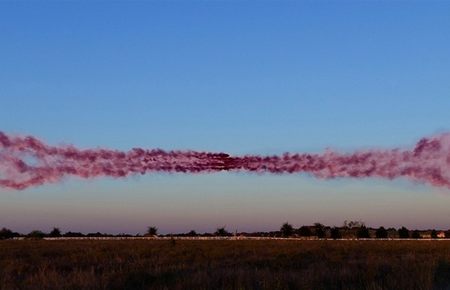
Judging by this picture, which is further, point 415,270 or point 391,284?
point 415,270

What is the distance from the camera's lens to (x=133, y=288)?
17016 millimetres

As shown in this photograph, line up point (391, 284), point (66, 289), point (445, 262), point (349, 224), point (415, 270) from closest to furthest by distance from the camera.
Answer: point (66, 289) → point (391, 284) → point (415, 270) → point (445, 262) → point (349, 224)

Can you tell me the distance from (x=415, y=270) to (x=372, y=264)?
12.1ft

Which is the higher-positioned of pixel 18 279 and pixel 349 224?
pixel 349 224

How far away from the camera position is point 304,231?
375 feet

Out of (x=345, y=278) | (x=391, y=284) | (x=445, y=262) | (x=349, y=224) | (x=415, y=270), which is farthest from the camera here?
(x=349, y=224)

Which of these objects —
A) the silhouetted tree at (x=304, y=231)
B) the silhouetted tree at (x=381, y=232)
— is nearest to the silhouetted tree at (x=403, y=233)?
the silhouetted tree at (x=381, y=232)

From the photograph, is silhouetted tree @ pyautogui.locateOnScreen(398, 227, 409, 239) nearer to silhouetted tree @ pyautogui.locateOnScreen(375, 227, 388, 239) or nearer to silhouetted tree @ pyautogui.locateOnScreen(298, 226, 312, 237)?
silhouetted tree @ pyautogui.locateOnScreen(375, 227, 388, 239)

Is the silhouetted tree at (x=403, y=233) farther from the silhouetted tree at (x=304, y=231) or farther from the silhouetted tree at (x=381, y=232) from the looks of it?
the silhouetted tree at (x=304, y=231)

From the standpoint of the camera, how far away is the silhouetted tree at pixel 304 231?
4451 inches

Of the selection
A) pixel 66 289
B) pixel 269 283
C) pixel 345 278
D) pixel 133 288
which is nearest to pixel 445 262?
pixel 345 278

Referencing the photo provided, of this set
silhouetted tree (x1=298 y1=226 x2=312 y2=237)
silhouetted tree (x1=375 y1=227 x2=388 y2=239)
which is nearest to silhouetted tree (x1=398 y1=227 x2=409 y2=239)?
silhouetted tree (x1=375 y1=227 x2=388 y2=239)

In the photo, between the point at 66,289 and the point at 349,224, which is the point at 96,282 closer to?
the point at 66,289

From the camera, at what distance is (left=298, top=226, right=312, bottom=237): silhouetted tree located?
113m
